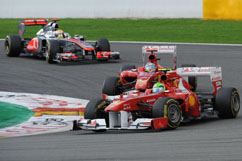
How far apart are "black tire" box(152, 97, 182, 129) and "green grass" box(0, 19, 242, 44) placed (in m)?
16.9

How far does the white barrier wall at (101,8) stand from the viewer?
32.7 meters

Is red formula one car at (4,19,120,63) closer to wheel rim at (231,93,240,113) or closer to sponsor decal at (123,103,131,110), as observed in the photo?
wheel rim at (231,93,240,113)

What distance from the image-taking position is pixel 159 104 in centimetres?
1174

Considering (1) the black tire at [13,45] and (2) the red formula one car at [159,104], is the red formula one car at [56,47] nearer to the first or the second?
(1) the black tire at [13,45]

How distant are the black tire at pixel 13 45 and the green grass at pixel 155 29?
680 cm

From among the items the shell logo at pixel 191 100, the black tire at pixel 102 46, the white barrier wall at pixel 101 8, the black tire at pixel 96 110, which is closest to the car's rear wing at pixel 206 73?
the shell logo at pixel 191 100

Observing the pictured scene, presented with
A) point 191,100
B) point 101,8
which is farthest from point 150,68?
point 101,8

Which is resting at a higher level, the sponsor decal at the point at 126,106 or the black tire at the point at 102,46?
the black tire at the point at 102,46

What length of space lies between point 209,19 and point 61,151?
24489 mm

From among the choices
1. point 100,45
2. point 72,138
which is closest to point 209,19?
point 100,45

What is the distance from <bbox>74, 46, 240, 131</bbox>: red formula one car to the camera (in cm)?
1177

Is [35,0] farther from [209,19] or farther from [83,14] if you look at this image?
[209,19]

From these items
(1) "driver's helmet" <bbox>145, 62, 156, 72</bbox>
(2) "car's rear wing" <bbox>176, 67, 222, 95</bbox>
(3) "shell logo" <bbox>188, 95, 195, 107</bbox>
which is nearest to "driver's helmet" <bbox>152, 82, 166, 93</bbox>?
(3) "shell logo" <bbox>188, 95, 195, 107</bbox>

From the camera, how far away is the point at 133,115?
40.0 ft
